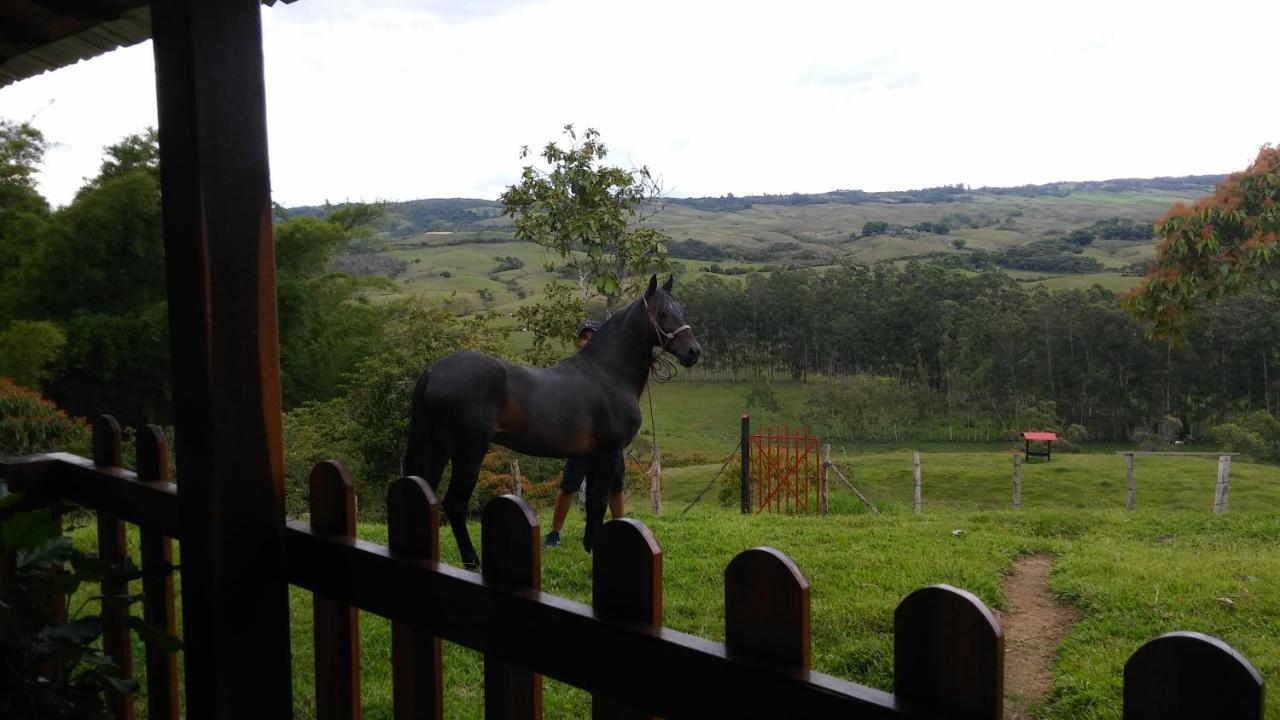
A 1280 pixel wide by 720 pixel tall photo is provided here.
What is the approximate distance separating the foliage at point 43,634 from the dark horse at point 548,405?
3.70 m

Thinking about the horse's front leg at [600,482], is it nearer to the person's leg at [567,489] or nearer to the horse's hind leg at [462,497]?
the person's leg at [567,489]

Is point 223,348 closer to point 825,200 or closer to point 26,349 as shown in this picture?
point 26,349

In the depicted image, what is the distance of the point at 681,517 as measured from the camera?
9.18m

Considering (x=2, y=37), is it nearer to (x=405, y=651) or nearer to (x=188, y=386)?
(x=188, y=386)

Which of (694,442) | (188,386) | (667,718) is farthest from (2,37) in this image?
(694,442)

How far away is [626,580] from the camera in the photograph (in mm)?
1229

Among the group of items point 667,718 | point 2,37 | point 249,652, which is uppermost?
point 2,37

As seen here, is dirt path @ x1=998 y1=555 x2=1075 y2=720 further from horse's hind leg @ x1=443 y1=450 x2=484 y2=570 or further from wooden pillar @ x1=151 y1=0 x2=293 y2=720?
wooden pillar @ x1=151 y1=0 x2=293 y2=720

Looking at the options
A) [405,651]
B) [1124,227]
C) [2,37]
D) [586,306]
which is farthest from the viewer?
[1124,227]

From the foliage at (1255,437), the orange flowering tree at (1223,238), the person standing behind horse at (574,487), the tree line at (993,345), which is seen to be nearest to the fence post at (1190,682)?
the person standing behind horse at (574,487)

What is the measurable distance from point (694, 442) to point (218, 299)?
41689 mm

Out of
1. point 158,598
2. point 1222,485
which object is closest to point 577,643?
point 158,598

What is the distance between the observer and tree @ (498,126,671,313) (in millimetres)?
11891

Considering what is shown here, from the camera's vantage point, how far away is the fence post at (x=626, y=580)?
120 cm
